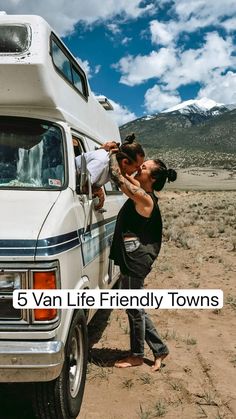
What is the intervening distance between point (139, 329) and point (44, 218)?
2085 millimetres

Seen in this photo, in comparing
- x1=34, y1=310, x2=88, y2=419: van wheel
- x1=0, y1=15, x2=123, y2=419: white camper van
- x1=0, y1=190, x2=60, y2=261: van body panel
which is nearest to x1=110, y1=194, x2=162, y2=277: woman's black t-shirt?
x1=0, y1=15, x2=123, y2=419: white camper van

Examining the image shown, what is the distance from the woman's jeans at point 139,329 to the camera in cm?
503

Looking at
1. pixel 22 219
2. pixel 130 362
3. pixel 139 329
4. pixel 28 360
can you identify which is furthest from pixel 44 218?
pixel 130 362

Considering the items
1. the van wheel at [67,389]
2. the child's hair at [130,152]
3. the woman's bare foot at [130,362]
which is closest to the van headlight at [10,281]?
the van wheel at [67,389]

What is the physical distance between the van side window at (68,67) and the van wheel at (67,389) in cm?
239

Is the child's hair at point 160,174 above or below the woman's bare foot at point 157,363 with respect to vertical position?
above

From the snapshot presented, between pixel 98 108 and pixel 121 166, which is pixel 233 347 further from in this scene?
pixel 98 108

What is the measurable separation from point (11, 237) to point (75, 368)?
1590 mm

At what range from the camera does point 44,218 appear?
3.53 metres

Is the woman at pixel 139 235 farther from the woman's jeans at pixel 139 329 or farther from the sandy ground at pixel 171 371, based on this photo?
the sandy ground at pixel 171 371

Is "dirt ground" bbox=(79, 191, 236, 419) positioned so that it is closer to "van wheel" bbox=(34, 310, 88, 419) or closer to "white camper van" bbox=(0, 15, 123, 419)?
"van wheel" bbox=(34, 310, 88, 419)

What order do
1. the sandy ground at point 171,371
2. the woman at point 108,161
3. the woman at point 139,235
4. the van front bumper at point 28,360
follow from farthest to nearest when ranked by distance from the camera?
the woman at point 139,235
the woman at point 108,161
the sandy ground at point 171,371
the van front bumper at point 28,360

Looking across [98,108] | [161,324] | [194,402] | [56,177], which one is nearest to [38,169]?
[56,177]

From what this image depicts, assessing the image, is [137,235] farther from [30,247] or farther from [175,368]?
[30,247]
